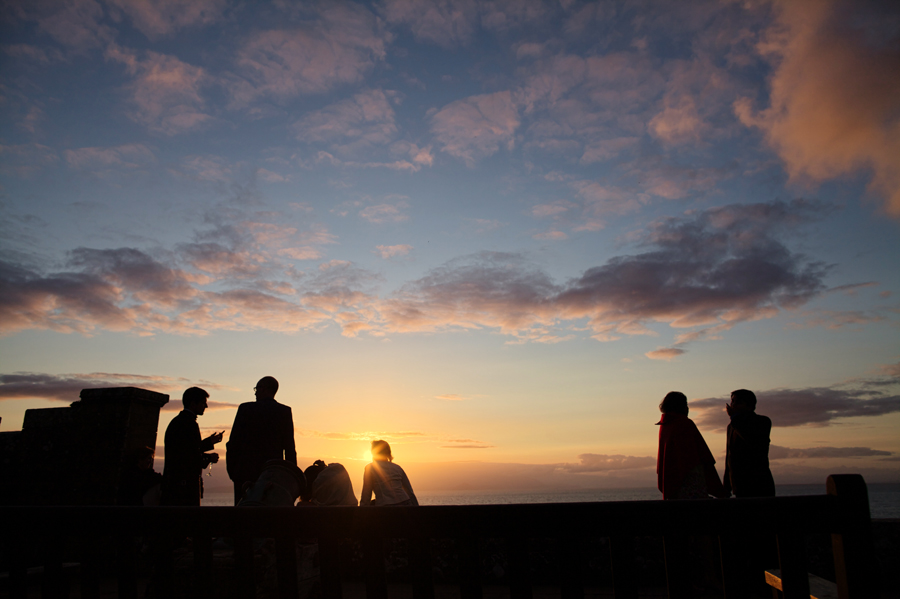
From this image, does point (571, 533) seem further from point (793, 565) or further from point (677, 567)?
point (793, 565)

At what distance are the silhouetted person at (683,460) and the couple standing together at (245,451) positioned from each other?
8.39 feet

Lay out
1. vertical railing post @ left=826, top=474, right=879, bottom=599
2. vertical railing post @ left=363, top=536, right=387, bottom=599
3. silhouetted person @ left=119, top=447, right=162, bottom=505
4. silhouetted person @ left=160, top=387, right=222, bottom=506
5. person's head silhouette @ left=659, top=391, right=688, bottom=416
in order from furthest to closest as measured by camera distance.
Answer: person's head silhouette @ left=659, top=391, right=688, bottom=416
silhouetted person @ left=119, top=447, right=162, bottom=505
silhouetted person @ left=160, top=387, right=222, bottom=506
vertical railing post @ left=363, top=536, right=387, bottom=599
vertical railing post @ left=826, top=474, right=879, bottom=599

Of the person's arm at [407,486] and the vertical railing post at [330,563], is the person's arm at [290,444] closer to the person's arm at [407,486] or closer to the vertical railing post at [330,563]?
the person's arm at [407,486]

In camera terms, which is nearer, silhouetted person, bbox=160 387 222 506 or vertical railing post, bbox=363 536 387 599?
vertical railing post, bbox=363 536 387 599


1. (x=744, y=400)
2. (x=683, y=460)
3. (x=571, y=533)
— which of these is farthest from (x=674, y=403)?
(x=571, y=533)

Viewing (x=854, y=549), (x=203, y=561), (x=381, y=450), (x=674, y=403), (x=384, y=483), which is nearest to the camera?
(x=854, y=549)

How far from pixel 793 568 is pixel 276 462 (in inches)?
149

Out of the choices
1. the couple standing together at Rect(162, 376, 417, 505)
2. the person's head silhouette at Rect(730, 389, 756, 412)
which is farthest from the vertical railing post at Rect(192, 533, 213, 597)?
the person's head silhouette at Rect(730, 389, 756, 412)

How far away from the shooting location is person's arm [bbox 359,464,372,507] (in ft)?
16.3

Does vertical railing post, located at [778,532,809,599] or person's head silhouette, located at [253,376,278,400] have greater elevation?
person's head silhouette, located at [253,376,278,400]

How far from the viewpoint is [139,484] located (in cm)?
482

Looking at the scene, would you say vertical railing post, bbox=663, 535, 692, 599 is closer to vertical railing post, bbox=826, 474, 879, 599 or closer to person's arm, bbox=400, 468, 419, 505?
vertical railing post, bbox=826, 474, 879, 599

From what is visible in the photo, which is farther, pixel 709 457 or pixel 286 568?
pixel 709 457

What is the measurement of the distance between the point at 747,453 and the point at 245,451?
Result: 191 inches
